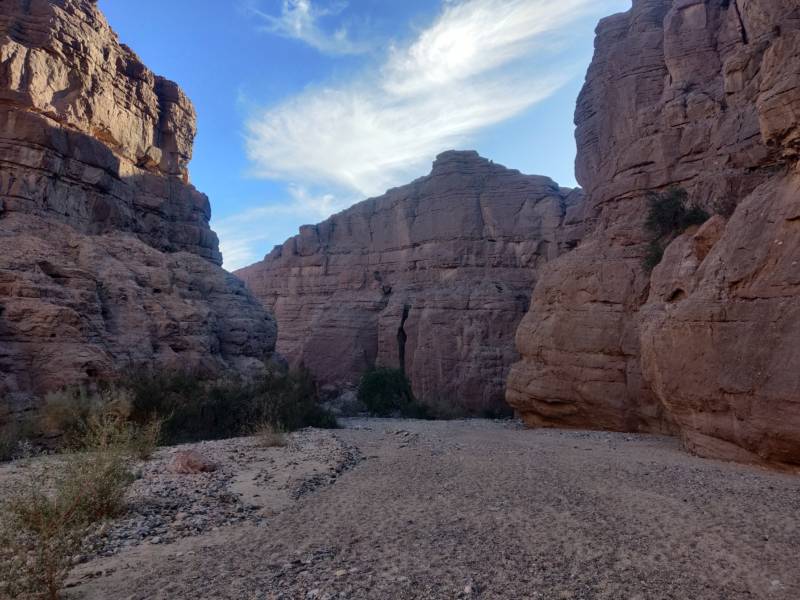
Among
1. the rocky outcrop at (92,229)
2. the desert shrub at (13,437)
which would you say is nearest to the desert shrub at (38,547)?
the desert shrub at (13,437)

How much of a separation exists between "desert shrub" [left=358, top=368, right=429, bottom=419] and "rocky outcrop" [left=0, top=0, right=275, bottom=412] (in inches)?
288

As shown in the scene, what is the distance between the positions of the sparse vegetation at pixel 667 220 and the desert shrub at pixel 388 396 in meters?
15.1

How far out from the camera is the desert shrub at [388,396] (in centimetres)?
2720

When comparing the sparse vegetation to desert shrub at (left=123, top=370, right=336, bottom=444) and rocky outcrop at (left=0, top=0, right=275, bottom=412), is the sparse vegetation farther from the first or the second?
rocky outcrop at (left=0, top=0, right=275, bottom=412)

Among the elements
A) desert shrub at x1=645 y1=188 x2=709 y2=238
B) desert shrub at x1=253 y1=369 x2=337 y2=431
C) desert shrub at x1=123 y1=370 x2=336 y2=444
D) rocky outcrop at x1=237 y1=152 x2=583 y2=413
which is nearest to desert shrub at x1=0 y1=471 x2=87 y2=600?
desert shrub at x1=123 y1=370 x2=336 y2=444

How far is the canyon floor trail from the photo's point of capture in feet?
12.6

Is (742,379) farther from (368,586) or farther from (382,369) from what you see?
(382,369)

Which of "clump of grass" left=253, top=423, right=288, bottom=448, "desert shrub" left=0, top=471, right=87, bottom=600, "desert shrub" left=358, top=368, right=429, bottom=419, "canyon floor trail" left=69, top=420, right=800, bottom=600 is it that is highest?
"desert shrub" left=0, top=471, right=87, bottom=600

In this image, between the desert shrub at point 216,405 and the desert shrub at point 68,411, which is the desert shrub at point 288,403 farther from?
the desert shrub at point 68,411

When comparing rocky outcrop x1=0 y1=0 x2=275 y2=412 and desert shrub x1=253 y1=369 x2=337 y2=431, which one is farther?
desert shrub x1=253 y1=369 x2=337 y2=431

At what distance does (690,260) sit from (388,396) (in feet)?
62.6

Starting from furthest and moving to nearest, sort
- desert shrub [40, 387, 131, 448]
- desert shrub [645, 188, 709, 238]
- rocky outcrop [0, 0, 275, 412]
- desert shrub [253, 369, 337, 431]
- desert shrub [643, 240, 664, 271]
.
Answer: desert shrub [253, 369, 337, 431]
desert shrub [643, 240, 664, 271]
desert shrub [645, 188, 709, 238]
rocky outcrop [0, 0, 275, 412]
desert shrub [40, 387, 131, 448]

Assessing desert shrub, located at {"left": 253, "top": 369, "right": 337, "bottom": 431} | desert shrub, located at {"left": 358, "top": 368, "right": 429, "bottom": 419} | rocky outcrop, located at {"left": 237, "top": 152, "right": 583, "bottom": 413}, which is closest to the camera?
desert shrub, located at {"left": 253, "top": 369, "right": 337, "bottom": 431}

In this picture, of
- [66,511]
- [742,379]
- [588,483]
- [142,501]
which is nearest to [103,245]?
[142,501]
